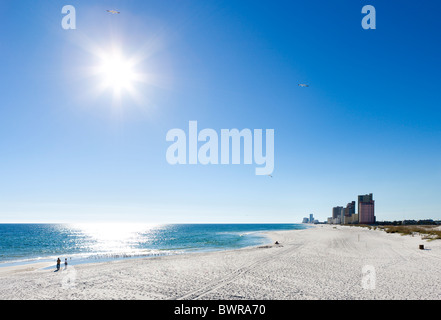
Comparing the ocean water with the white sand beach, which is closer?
the white sand beach

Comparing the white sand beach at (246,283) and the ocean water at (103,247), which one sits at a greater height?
the white sand beach at (246,283)

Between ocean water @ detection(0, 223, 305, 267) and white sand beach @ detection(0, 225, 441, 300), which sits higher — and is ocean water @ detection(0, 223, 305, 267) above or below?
below

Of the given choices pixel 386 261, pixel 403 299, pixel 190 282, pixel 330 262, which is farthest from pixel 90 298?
pixel 386 261

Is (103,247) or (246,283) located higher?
(246,283)

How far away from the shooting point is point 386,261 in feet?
85.7

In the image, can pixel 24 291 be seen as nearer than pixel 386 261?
Yes

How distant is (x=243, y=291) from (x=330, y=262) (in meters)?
14.1

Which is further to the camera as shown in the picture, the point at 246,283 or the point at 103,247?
the point at 103,247

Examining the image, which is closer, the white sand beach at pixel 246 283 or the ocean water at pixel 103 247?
the white sand beach at pixel 246 283
